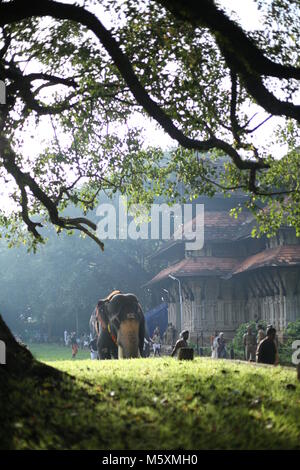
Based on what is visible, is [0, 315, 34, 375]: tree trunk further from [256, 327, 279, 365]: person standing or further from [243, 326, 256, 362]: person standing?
[243, 326, 256, 362]: person standing

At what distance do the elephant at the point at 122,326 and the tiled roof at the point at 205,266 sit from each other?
65.0 feet

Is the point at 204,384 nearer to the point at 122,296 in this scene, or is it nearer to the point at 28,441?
the point at 28,441

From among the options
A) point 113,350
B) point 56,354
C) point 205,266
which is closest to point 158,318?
point 56,354

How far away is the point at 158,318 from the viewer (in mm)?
51438

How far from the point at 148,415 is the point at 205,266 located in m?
36.8

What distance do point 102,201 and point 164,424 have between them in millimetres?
62022

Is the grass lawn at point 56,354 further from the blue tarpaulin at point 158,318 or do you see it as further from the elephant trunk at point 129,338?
the elephant trunk at point 129,338

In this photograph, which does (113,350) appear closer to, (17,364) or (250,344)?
(250,344)

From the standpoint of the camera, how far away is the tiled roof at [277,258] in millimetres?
37312

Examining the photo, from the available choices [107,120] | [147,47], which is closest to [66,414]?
[147,47]

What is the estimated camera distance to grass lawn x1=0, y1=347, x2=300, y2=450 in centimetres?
722

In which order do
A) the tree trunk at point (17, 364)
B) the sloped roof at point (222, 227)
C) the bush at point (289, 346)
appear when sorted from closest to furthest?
the tree trunk at point (17, 364) < the bush at point (289, 346) < the sloped roof at point (222, 227)

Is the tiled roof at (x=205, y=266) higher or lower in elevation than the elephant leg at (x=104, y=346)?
higher

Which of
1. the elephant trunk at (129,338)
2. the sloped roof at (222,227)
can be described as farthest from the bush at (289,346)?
the sloped roof at (222,227)
